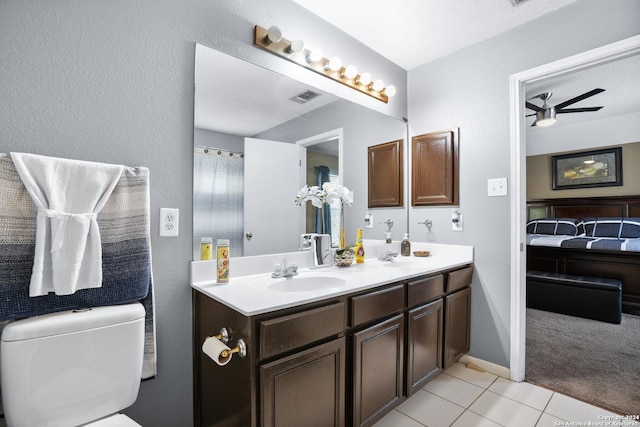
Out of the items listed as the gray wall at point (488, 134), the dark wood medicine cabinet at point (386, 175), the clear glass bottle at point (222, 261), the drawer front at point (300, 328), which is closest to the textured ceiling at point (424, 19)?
the gray wall at point (488, 134)

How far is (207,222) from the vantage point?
1471 mm

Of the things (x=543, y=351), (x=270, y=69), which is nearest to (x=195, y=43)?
(x=270, y=69)

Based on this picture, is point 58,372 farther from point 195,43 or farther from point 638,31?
point 638,31

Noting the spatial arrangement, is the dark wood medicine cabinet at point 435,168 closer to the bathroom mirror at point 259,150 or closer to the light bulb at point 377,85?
the light bulb at point 377,85

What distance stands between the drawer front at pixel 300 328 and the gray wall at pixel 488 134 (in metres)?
1.40

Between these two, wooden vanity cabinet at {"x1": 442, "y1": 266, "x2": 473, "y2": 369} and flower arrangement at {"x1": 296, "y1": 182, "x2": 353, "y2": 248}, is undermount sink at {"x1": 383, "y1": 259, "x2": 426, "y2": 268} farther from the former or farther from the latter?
flower arrangement at {"x1": 296, "y1": 182, "x2": 353, "y2": 248}

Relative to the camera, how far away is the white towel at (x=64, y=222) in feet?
3.17

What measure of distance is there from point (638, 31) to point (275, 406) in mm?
2542

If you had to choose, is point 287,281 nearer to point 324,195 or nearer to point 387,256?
point 324,195

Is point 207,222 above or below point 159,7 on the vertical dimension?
below

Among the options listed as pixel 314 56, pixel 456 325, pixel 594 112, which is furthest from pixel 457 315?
pixel 594 112

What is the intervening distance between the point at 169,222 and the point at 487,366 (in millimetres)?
2273

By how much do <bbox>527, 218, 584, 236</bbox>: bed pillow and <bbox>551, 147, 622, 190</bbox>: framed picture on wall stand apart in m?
0.59

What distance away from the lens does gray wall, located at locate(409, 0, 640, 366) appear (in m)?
1.96
